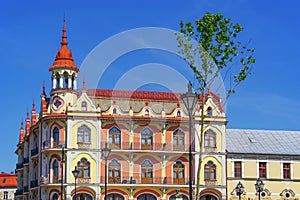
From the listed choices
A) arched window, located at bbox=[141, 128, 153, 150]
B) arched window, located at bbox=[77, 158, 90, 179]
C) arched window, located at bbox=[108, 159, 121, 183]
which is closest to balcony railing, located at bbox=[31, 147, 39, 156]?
arched window, located at bbox=[77, 158, 90, 179]

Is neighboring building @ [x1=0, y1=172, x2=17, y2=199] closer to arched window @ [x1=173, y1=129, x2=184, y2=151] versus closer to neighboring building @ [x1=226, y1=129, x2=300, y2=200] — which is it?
arched window @ [x1=173, y1=129, x2=184, y2=151]

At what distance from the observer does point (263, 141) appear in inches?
3145

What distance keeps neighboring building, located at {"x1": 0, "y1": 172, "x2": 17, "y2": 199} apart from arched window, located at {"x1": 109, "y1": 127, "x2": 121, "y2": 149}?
57.7m

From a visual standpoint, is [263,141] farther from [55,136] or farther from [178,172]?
[55,136]

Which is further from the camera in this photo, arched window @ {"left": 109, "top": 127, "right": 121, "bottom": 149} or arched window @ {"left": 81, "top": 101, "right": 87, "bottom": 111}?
arched window @ {"left": 81, "top": 101, "right": 87, "bottom": 111}

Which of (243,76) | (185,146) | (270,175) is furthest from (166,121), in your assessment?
(243,76)

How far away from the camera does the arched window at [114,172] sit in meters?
73.0

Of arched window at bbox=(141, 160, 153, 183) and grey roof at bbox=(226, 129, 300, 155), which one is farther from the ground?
grey roof at bbox=(226, 129, 300, 155)

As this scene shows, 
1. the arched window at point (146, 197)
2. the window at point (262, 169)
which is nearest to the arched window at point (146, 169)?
the arched window at point (146, 197)

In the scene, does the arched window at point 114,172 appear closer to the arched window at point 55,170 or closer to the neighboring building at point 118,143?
the neighboring building at point 118,143

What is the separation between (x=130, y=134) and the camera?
242 ft

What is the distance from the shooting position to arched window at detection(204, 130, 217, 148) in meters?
75.2

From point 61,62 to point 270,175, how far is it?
25385mm

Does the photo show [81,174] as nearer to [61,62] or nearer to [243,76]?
[61,62]
